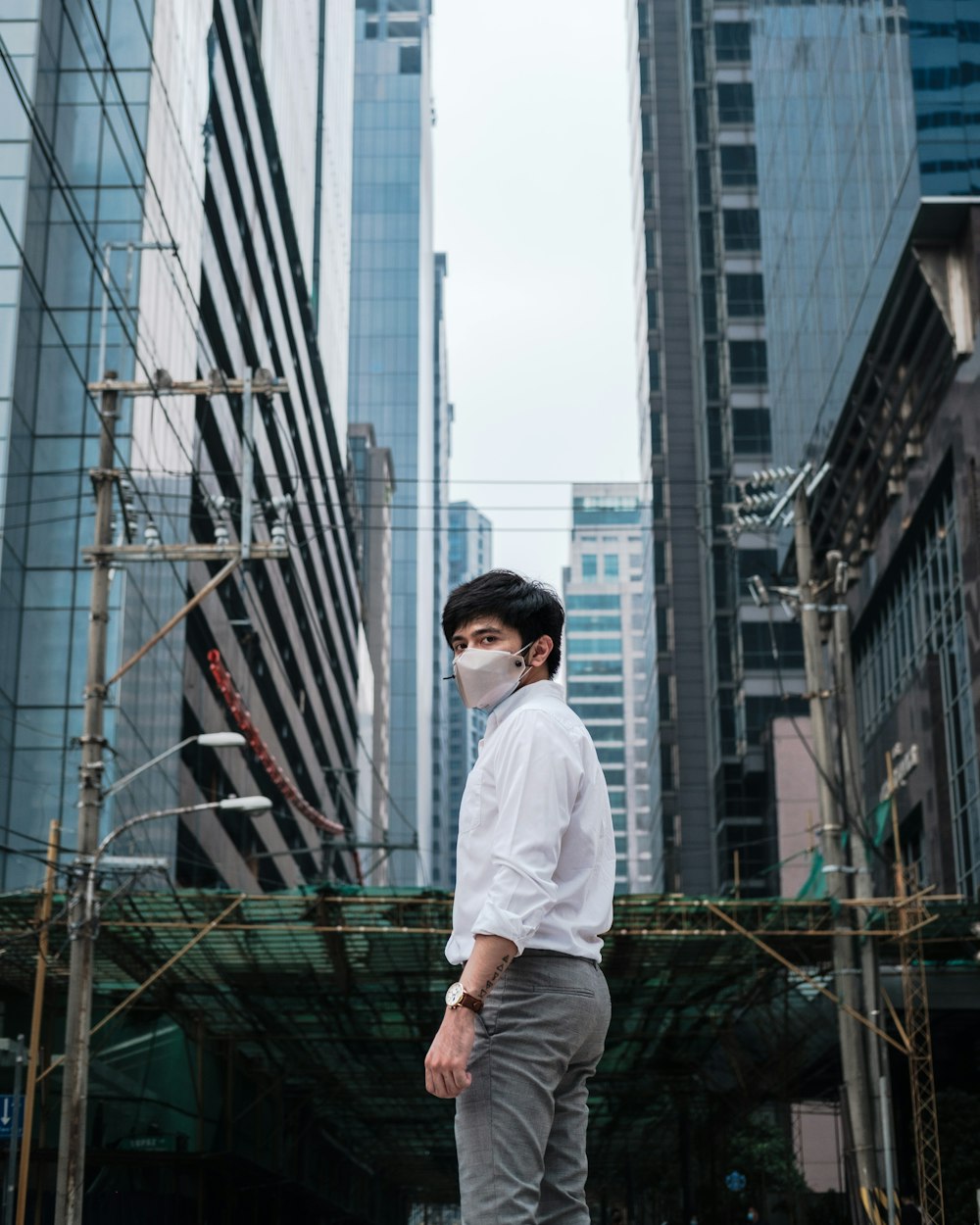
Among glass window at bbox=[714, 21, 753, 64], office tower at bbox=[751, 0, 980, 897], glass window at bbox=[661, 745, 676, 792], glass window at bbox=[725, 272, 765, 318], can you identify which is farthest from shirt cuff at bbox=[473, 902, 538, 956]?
glass window at bbox=[661, 745, 676, 792]

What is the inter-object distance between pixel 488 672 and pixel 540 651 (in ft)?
0.63

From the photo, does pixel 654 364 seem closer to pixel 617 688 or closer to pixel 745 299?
pixel 745 299

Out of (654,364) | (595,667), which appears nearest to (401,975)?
(654,364)

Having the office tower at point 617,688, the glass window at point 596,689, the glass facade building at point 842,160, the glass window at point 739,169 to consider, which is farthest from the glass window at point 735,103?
the glass window at point 596,689

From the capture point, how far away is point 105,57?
33125 millimetres

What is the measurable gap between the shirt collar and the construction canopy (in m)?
17.6

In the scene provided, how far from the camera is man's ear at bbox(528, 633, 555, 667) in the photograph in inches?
171

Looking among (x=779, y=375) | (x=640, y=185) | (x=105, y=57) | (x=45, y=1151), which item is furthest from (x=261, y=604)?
(x=640, y=185)

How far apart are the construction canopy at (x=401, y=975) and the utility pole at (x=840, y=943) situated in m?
0.47

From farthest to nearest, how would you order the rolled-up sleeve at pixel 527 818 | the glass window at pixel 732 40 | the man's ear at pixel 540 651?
1. the glass window at pixel 732 40
2. the man's ear at pixel 540 651
3. the rolled-up sleeve at pixel 527 818

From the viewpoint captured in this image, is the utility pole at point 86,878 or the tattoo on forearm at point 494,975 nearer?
the tattoo on forearm at point 494,975

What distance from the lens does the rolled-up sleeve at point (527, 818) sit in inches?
150

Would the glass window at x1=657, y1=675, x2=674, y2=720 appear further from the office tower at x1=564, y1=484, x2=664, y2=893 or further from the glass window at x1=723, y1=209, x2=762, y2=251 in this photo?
the office tower at x1=564, y1=484, x2=664, y2=893

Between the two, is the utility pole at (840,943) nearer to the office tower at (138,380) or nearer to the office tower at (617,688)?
the office tower at (138,380)
